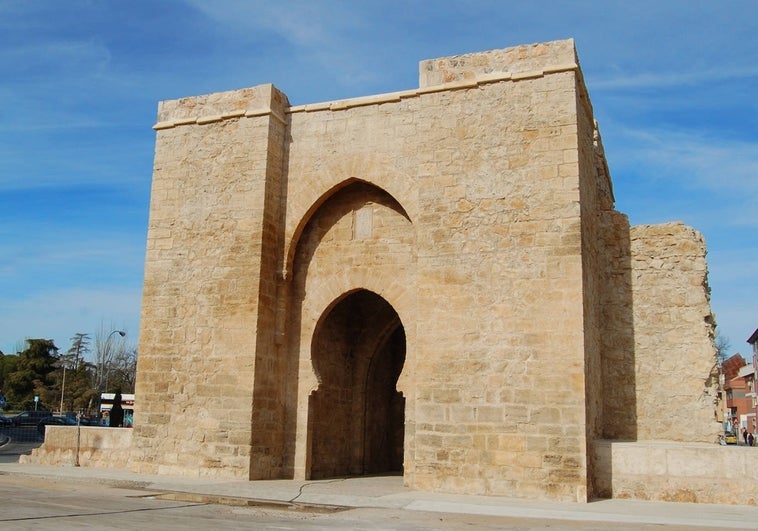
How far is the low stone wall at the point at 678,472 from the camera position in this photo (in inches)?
325

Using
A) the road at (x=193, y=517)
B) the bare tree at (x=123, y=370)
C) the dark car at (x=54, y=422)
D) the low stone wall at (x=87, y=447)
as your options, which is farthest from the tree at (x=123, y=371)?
the road at (x=193, y=517)

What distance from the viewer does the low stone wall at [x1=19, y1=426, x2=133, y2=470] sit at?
1137cm

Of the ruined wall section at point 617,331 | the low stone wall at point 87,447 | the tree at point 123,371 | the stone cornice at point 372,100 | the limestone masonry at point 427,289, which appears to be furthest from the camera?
the tree at point 123,371

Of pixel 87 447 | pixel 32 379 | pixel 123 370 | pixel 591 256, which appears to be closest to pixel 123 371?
pixel 123 370

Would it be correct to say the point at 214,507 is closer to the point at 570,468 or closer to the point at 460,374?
the point at 460,374

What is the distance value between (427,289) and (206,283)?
3.55 meters

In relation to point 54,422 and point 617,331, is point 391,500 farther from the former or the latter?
point 54,422

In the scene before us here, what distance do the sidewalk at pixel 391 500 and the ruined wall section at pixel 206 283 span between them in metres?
0.66

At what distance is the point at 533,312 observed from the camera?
29.7 feet

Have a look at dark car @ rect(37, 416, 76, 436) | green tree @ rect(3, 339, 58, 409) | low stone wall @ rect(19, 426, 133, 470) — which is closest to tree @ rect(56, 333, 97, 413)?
green tree @ rect(3, 339, 58, 409)

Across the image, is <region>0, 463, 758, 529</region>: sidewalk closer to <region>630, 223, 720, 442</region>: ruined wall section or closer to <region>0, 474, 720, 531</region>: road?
<region>0, 474, 720, 531</region>: road

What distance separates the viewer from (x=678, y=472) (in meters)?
8.50

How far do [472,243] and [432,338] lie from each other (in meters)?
1.38

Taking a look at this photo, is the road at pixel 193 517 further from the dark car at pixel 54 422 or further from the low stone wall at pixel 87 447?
the dark car at pixel 54 422
